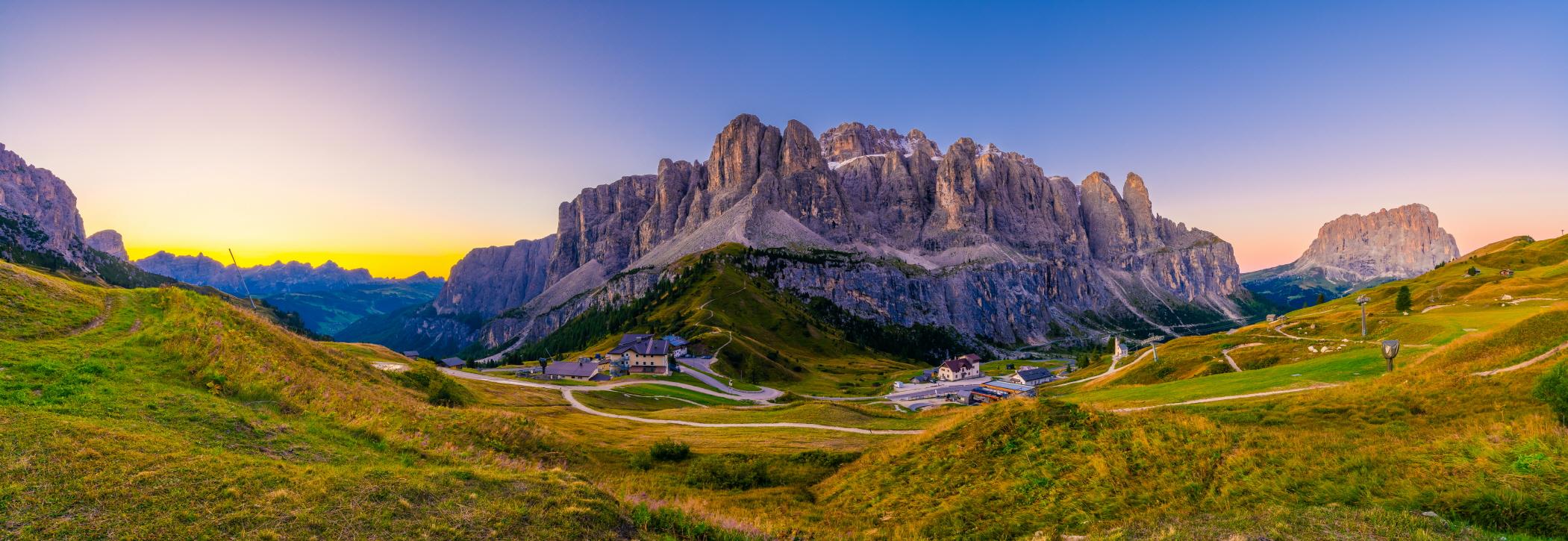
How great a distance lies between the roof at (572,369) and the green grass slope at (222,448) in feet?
263

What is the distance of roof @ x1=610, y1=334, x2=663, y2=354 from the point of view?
120 m

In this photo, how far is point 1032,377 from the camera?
124 meters

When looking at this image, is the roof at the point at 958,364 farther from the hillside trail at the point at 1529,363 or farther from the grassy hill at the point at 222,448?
the grassy hill at the point at 222,448

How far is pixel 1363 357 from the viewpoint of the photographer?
36688 millimetres

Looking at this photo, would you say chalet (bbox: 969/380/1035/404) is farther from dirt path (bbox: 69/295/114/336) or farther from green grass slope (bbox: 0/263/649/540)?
dirt path (bbox: 69/295/114/336)

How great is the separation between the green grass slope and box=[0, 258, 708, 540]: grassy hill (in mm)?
50

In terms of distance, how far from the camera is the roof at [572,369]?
105062mm

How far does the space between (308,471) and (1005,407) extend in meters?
21.7

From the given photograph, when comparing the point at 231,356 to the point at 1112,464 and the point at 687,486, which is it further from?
the point at 1112,464

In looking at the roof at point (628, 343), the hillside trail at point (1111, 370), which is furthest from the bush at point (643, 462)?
the roof at point (628, 343)

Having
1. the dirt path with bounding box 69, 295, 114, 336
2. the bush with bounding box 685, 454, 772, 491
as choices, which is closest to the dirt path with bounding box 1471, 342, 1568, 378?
the bush with bounding box 685, 454, 772, 491

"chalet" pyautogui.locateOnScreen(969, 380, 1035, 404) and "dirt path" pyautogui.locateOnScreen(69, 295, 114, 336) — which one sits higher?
"dirt path" pyautogui.locateOnScreen(69, 295, 114, 336)

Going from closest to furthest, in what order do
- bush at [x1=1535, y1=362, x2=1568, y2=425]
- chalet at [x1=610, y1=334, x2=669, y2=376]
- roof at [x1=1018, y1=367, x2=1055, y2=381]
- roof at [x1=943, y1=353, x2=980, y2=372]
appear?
bush at [x1=1535, y1=362, x2=1568, y2=425] < chalet at [x1=610, y1=334, x2=669, y2=376] < roof at [x1=1018, y1=367, x2=1055, y2=381] < roof at [x1=943, y1=353, x2=980, y2=372]

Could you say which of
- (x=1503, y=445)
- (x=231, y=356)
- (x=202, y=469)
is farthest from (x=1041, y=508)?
(x=231, y=356)
